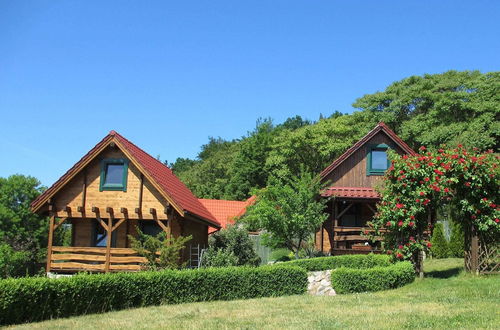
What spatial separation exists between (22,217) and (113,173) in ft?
50.5

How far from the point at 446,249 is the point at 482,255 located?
331 inches

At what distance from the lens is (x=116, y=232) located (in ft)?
79.7

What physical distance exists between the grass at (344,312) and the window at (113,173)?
10322 millimetres

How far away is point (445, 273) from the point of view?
17578mm

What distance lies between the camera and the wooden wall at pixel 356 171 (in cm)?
2734

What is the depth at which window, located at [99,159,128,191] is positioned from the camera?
910 inches

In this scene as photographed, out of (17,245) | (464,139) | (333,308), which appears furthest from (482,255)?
(17,245)

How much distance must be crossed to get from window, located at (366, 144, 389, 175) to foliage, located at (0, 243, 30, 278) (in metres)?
20.8

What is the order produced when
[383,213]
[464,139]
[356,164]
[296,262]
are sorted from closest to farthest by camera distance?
1. [383,213]
2. [296,262]
3. [356,164]
4. [464,139]

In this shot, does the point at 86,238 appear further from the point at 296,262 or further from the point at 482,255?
the point at 482,255

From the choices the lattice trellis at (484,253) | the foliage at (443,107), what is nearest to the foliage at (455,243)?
the lattice trellis at (484,253)

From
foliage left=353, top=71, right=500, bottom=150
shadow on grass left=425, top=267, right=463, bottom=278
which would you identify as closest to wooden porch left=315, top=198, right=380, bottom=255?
shadow on grass left=425, top=267, right=463, bottom=278

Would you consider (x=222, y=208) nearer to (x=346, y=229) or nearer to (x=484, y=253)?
(x=346, y=229)

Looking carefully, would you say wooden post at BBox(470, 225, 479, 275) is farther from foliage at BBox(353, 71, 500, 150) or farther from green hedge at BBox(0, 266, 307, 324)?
foliage at BBox(353, 71, 500, 150)
